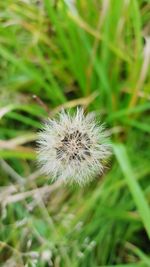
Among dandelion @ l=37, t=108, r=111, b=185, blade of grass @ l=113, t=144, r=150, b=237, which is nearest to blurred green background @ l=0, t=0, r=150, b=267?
blade of grass @ l=113, t=144, r=150, b=237

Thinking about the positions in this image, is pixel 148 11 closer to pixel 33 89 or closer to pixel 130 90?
pixel 130 90

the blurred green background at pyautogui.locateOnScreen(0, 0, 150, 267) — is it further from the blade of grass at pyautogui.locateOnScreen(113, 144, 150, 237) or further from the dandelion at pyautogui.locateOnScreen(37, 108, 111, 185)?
the dandelion at pyautogui.locateOnScreen(37, 108, 111, 185)

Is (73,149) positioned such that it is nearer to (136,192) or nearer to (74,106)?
(136,192)

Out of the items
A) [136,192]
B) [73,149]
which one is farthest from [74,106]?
[73,149]

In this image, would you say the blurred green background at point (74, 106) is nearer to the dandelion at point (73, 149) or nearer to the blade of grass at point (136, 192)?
the blade of grass at point (136, 192)

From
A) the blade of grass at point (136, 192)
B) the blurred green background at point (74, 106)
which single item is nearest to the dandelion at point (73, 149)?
the blade of grass at point (136, 192)
